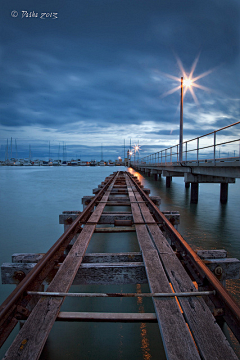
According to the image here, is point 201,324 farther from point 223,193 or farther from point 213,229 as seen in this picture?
point 223,193

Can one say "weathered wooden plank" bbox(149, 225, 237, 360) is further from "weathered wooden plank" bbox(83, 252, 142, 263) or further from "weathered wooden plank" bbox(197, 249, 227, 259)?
"weathered wooden plank" bbox(83, 252, 142, 263)

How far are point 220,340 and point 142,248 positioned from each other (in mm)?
1822

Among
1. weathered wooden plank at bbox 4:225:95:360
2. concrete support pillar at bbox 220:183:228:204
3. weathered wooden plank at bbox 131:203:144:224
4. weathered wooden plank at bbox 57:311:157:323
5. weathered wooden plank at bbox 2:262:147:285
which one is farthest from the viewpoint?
concrete support pillar at bbox 220:183:228:204

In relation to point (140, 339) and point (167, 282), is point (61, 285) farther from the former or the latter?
point (140, 339)

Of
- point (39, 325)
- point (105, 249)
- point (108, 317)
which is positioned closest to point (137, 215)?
point (105, 249)

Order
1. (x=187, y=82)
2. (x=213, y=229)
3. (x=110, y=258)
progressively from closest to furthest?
(x=110, y=258) < (x=213, y=229) < (x=187, y=82)

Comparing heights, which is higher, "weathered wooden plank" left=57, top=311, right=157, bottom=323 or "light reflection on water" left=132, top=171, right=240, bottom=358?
"weathered wooden plank" left=57, top=311, right=157, bottom=323

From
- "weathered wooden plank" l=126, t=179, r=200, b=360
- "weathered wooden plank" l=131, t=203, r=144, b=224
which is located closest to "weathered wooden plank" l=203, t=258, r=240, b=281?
"weathered wooden plank" l=126, t=179, r=200, b=360

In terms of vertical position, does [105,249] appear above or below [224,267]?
below

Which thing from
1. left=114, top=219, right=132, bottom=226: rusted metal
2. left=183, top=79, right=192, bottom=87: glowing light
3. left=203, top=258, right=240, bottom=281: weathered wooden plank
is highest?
left=183, top=79, right=192, bottom=87: glowing light

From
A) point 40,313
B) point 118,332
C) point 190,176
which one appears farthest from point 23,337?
point 190,176

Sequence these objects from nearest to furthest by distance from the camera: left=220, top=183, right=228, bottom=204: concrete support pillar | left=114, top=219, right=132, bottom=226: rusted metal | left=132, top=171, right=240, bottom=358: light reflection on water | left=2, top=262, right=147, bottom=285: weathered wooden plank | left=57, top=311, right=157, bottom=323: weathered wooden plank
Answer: left=57, top=311, right=157, bottom=323: weathered wooden plank < left=2, top=262, right=147, bottom=285: weathered wooden plank < left=114, top=219, right=132, bottom=226: rusted metal < left=132, top=171, right=240, bottom=358: light reflection on water < left=220, top=183, right=228, bottom=204: concrete support pillar

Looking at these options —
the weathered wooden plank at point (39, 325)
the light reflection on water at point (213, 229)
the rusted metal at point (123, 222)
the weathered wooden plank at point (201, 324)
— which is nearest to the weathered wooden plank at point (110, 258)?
the weathered wooden plank at point (39, 325)

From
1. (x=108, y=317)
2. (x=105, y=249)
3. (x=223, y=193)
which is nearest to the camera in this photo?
(x=108, y=317)
